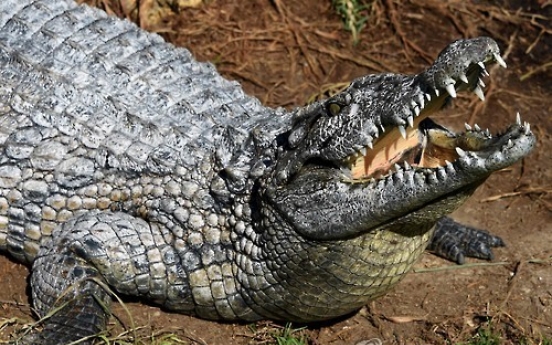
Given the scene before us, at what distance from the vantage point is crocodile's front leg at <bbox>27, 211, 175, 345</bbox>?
3848mm

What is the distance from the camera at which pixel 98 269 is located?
153 inches

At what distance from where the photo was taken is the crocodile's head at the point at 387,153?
3096 millimetres

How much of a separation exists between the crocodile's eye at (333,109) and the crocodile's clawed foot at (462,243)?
56.5 inches

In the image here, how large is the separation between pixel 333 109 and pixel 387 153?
312 mm

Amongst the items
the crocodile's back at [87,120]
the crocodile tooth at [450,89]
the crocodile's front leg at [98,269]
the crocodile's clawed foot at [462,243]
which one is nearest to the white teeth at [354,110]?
the crocodile tooth at [450,89]

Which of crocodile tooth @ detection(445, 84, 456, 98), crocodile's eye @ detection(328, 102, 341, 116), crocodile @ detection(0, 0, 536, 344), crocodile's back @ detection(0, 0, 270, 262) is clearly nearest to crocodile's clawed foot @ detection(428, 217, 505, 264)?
crocodile @ detection(0, 0, 536, 344)

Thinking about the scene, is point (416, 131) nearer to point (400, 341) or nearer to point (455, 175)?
point (455, 175)

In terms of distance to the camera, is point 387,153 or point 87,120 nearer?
point 387,153

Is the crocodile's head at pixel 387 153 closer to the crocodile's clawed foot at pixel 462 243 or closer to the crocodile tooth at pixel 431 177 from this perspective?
the crocodile tooth at pixel 431 177

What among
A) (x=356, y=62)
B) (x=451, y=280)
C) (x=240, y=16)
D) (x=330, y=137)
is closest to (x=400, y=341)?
(x=451, y=280)

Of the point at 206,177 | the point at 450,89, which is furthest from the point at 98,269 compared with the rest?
the point at 450,89

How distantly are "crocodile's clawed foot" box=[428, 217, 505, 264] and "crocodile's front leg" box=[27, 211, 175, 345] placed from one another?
1.50 m

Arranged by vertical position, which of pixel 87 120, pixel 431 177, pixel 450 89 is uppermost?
pixel 450 89

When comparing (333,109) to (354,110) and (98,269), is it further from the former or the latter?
(98,269)
